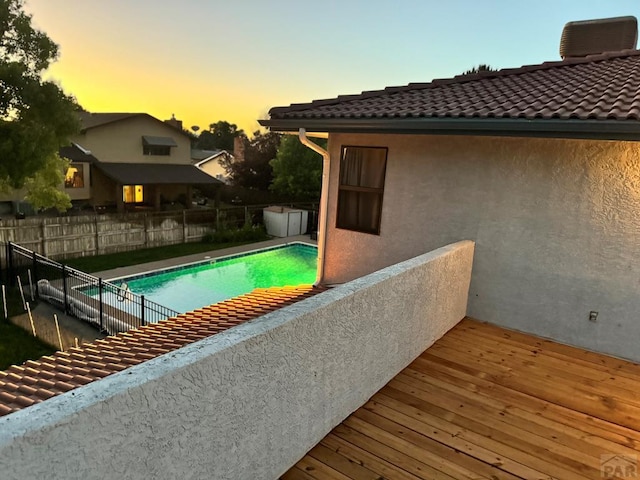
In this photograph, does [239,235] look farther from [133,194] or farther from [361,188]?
[361,188]

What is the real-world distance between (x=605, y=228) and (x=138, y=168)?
2853 centimetres

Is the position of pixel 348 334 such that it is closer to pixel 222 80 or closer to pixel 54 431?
pixel 54 431

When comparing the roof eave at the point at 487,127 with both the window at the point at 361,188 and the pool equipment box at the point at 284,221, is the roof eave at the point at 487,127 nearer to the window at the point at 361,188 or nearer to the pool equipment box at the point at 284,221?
the window at the point at 361,188

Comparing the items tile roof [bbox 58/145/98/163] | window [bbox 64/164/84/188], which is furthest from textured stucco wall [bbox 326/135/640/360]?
window [bbox 64/164/84/188]

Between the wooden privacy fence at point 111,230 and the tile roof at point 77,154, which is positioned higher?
the tile roof at point 77,154

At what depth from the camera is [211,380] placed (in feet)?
6.54

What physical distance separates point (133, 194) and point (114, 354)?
2834 cm

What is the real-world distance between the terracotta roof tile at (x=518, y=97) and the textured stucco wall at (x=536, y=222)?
0.45 meters

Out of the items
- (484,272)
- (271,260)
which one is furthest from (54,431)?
(271,260)

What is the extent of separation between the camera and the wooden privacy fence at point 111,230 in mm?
15727

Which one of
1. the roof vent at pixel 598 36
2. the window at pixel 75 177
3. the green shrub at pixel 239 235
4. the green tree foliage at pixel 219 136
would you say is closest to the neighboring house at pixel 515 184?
the roof vent at pixel 598 36

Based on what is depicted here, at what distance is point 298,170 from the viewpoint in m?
28.9

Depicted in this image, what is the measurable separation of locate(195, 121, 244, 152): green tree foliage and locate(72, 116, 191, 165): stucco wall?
33848 mm

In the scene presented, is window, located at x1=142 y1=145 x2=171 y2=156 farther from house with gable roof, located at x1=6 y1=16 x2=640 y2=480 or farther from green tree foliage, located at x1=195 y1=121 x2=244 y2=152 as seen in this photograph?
green tree foliage, located at x1=195 y1=121 x2=244 y2=152
